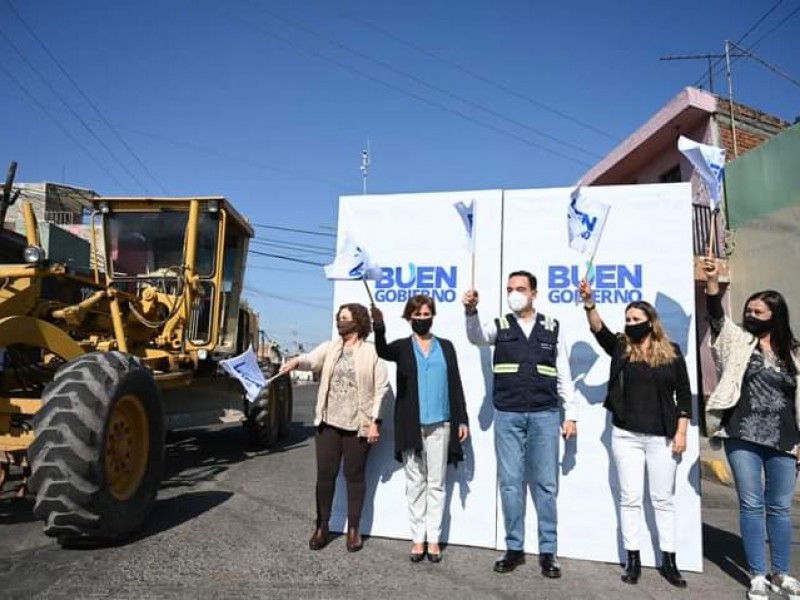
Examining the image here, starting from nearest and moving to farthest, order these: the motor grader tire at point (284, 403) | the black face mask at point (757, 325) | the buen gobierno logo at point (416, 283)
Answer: the black face mask at point (757, 325) → the buen gobierno logo at point (416, 283) → the motor grader tire at point (284, 403)

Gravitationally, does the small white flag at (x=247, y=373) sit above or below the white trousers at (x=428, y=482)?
→ above

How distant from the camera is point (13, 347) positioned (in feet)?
17.1

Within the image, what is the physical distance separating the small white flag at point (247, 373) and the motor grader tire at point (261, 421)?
3.66 meters

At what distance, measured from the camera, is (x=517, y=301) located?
402cm

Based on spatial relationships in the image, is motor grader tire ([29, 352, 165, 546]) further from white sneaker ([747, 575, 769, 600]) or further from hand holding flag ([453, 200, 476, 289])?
white sneaker ([747, 575, 769, 600])

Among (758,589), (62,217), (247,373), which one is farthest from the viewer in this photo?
(62,217)

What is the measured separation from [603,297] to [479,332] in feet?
3.56

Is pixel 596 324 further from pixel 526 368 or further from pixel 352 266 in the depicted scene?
pixel 352 266

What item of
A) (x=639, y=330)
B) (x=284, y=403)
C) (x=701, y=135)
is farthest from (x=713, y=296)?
(x=701, y=135)

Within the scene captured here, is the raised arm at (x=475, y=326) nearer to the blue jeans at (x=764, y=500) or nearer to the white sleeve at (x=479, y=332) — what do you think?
the white sleeve at (x=479, y=332)

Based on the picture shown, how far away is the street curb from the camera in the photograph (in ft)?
23.0

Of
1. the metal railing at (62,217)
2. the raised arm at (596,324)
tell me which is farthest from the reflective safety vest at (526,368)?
the metal railing at (62,217)

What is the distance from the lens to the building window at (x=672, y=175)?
527 inches

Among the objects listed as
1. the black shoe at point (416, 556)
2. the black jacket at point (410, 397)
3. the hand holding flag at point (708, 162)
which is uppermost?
the hand holding flag at point (708, 162)
